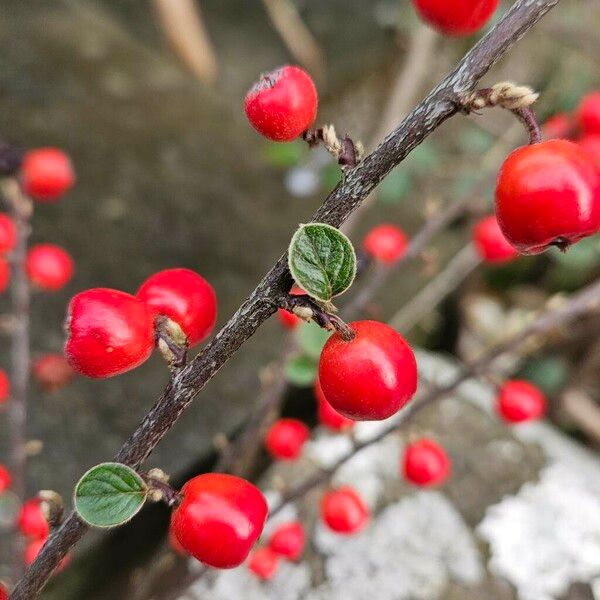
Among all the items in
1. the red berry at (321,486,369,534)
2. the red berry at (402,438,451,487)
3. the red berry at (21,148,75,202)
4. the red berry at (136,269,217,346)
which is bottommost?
the red berry at (321,486,369,534)

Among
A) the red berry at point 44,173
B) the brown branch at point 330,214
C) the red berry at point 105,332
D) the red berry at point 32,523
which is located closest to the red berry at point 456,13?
the brown branch at point 330,214

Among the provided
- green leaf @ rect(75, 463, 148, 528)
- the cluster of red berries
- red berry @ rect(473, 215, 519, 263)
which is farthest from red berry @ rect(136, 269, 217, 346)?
red berry @ rect(473, 215, 519, 263)

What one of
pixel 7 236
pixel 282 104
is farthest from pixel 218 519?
pixel 7 236

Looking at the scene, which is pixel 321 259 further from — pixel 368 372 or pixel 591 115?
pixel 591 115

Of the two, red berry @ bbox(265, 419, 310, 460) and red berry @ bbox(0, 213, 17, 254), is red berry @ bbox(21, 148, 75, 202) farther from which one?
red berry @ bbox(265, 419, 310, 460)

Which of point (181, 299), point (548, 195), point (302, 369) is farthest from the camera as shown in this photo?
point (302, 369)

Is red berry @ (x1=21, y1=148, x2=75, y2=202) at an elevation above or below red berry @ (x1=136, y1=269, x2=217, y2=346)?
above
